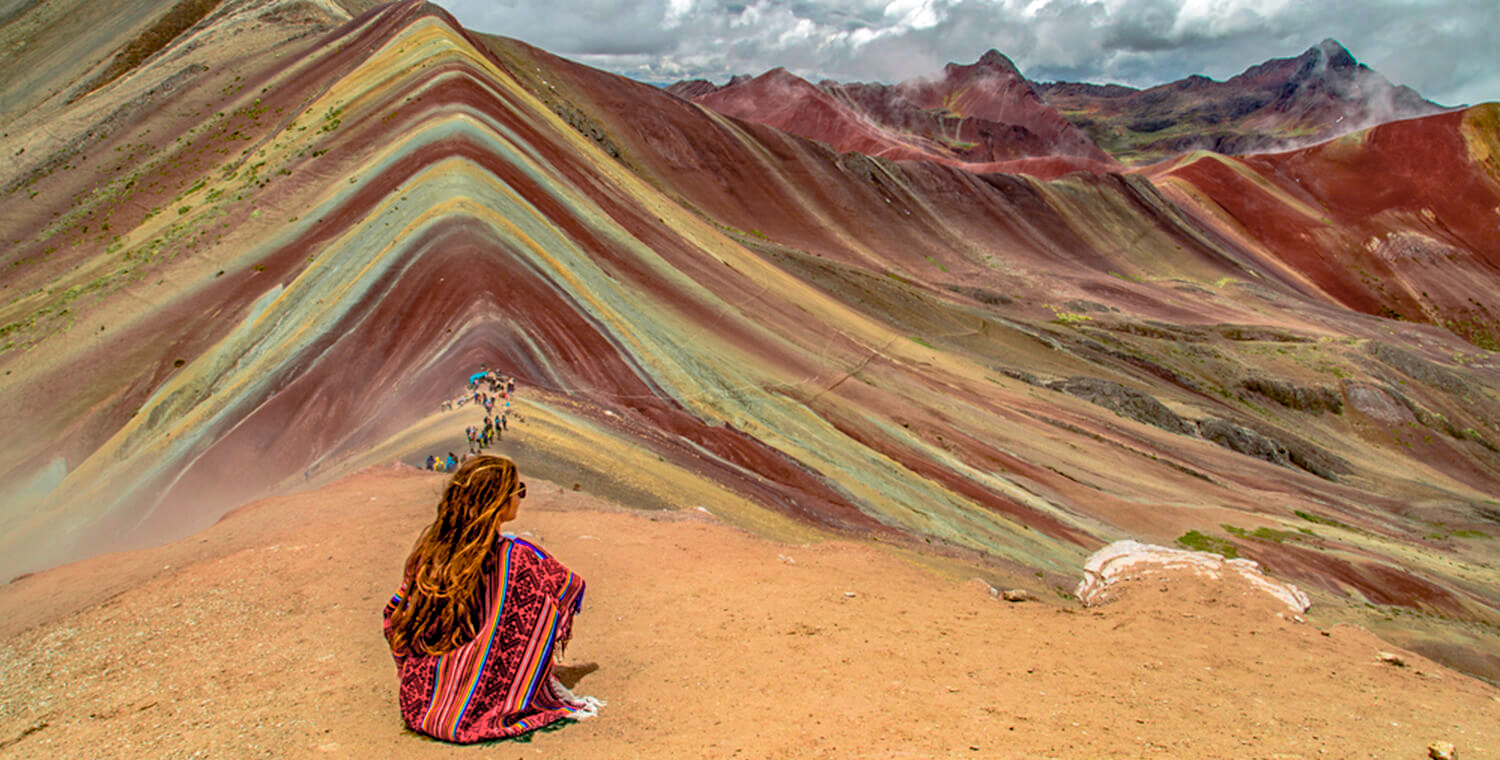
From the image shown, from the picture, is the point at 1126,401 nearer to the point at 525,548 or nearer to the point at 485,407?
the point at 485,407

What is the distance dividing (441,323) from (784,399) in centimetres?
705

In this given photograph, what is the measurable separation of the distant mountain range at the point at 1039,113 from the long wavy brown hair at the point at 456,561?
8486 cm

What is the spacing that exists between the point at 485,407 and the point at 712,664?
6.40 m

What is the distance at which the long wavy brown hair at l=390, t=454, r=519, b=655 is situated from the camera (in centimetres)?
363

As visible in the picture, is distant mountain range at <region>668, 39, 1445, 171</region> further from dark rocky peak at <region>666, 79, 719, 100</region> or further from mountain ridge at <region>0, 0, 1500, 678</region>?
mountain ridge at <region>0, 0, 1500, 678</region>

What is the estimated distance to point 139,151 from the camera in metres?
26.6

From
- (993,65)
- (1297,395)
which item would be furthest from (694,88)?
(1297,395)

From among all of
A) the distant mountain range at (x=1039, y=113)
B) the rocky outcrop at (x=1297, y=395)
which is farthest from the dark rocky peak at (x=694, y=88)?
the rocky outcrop at (x=1297, y=395)

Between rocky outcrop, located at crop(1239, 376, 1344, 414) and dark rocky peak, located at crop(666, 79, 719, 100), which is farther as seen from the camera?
dark rocky peak, located at crop(666, 79, 719, 100)

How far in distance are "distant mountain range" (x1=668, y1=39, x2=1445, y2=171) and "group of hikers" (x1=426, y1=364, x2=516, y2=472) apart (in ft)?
257

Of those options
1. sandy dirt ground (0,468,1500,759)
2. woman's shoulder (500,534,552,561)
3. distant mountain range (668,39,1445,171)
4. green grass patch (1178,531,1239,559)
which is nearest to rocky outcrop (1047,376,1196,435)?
green grass patch (1178,531,1239,559)

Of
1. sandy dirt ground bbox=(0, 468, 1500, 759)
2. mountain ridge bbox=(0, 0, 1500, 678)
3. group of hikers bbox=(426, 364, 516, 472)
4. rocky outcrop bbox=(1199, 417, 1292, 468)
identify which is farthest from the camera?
rocky outcrop bbox=(1199, 417, 1292, 468)

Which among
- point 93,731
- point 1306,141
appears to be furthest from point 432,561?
point 1306,141

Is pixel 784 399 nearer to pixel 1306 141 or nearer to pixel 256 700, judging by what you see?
pixel 256 700
